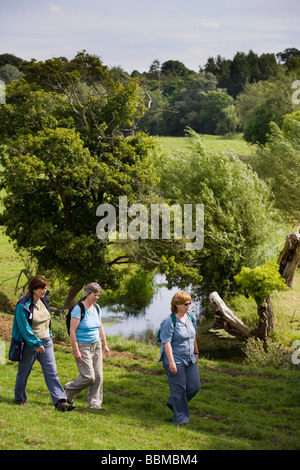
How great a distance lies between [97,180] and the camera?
19844 millimetres

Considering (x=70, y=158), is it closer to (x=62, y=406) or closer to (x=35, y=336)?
(x=35, y=336)

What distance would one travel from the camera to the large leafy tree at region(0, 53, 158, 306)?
63.7ft

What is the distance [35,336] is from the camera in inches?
337

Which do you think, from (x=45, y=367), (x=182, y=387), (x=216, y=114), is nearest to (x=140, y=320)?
(x=182, y=387)

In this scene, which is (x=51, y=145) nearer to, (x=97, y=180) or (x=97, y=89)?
(x=97, y=180)

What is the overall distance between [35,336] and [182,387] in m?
2.49

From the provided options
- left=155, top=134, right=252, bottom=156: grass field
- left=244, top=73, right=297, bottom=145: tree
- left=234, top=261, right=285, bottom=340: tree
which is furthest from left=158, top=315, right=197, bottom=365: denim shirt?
left=155, top=134, right=252, bottom=156: grass field

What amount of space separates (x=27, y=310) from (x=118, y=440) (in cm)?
232

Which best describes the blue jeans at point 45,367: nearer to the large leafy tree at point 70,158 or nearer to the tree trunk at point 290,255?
the large leafy tree at point 70,158

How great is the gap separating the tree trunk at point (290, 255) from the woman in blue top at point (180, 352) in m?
13.9

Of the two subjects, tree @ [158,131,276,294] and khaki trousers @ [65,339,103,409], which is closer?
khaki trousers @ [65,339,103,409]

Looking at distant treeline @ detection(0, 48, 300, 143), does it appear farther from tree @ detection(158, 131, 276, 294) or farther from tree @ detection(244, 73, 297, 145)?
tree @ detection(158, 131, 276, 294)

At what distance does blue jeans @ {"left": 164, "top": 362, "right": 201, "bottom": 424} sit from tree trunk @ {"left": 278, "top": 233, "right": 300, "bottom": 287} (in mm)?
13978

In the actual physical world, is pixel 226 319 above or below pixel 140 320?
above
